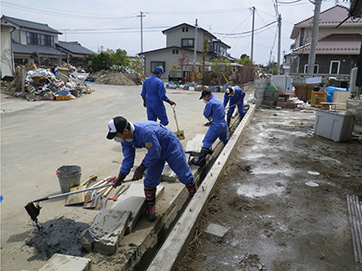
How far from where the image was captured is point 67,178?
418 centimetres

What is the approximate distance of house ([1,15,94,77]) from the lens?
2805cm

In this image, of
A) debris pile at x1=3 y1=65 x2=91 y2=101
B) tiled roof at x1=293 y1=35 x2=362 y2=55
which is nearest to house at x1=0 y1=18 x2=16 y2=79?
debris pile at x1=3 y1=65 x2=91 y2=101

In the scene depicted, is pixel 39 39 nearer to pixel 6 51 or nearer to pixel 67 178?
pixel 6 51

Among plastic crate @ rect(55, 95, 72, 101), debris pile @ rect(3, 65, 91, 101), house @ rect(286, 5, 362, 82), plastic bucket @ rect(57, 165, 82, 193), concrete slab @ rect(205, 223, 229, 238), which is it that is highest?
house @ rect(286, 5, 362, 82)

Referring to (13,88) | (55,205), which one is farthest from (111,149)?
(13,88)

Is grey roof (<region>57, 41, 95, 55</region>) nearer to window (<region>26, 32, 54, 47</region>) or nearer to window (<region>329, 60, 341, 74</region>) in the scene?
window (<region>26, 32, 54, 47</region>)

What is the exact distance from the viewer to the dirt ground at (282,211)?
9.47ft

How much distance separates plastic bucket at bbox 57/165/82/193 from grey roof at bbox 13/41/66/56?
92.2 feet

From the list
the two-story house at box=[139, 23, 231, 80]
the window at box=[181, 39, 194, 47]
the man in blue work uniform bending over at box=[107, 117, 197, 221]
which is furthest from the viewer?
the window at box=[181, 39, 194, 47]

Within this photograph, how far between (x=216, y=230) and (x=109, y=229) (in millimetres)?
1314

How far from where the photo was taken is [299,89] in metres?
17.2

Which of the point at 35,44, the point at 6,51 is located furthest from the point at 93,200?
the point at 35,44

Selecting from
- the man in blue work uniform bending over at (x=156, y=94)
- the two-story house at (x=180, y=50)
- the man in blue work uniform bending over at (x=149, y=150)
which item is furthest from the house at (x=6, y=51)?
the man in blue work uniform bending over at (x=149, y=150)

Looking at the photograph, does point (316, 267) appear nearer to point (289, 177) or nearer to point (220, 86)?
point (289, 177)
